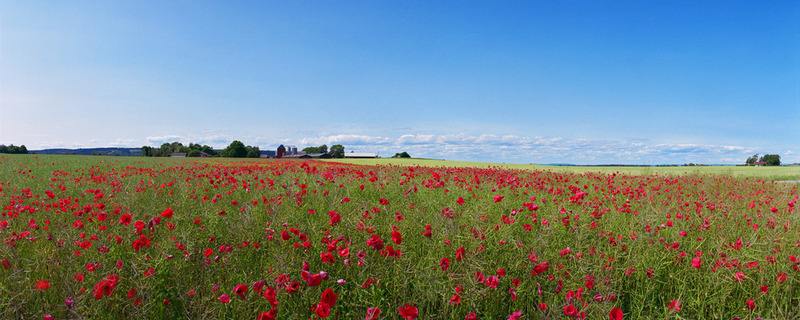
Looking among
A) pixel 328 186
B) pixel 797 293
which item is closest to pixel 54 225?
pixel 328 186

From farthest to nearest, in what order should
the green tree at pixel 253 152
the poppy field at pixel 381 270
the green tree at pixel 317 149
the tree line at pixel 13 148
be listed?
the green tree at pixel 317 149
the green tree at pixel 253 152
the tree line at pixel 13 148
the poppy field at pixel 381 270

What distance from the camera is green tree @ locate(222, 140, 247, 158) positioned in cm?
7369

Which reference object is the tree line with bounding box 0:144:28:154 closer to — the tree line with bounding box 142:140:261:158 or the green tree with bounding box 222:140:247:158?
the tree line with bounding box 142:140:261:158

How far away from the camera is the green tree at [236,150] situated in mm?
73688

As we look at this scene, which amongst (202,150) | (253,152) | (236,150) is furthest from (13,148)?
(253,152)

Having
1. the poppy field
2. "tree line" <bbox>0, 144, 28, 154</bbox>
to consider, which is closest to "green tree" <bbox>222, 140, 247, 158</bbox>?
"tree line" <bbox>0, 144, 28, 154</bbox>

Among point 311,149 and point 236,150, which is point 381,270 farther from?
point 311,149

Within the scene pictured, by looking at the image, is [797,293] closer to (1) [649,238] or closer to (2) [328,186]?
(1) [649,238]

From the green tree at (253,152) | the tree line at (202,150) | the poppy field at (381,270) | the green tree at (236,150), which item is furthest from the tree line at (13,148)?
the poppy field at (381,270)

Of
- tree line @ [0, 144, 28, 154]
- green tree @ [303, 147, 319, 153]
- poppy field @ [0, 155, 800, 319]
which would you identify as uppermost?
green tree @ [303, 147, 319, 153]

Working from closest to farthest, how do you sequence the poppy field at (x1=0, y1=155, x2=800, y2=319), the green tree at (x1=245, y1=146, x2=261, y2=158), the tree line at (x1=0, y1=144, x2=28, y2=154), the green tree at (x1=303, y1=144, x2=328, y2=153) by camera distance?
the poppy field at (x1=0, y1=155, x2=800, y2=319)
the tree line at (x1=0, y1=144, x2=28, y2=154)
the green tree at (x1=245, y1=146, x2=261, y2=158)
the green tree at (x1=303, y1=144, x2=328, y2=153)

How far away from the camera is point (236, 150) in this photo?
73938 mm

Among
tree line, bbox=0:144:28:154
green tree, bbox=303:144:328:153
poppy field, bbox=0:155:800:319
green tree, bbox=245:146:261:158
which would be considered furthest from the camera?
green tree, bbox=303:144:328:153

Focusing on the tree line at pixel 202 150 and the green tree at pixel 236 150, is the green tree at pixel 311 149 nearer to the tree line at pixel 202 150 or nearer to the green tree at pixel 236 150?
the tree line at pixel 202 150
